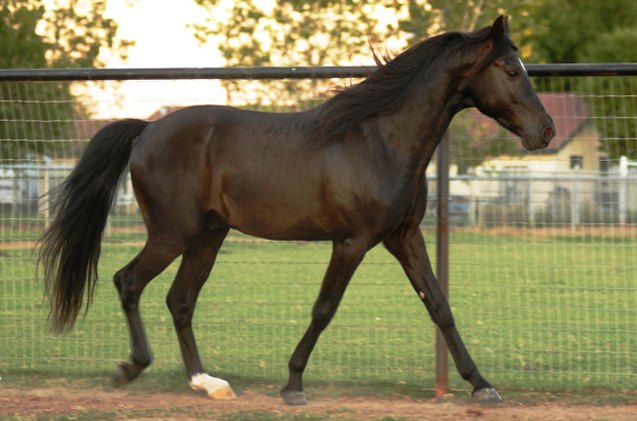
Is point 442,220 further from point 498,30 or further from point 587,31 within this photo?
point 587,31

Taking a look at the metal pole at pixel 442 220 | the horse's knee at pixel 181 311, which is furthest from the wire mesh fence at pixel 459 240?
the horse's knee at pixel 181 311

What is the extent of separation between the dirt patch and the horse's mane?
1564 millimetres

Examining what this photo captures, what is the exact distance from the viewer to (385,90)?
6.29m

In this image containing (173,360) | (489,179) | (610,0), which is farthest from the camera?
(610,0)

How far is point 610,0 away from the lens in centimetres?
4394

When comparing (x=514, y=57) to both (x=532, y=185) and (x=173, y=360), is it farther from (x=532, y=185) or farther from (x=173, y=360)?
(x=173, y=360)

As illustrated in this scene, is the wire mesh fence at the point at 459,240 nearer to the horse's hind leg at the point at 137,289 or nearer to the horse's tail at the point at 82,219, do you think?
the horse's tail at the point at 82,219

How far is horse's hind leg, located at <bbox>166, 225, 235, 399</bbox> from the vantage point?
6.77 metres

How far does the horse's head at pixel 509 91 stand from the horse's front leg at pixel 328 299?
3.52ft

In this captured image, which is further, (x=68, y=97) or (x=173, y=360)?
(x=68, y=97)

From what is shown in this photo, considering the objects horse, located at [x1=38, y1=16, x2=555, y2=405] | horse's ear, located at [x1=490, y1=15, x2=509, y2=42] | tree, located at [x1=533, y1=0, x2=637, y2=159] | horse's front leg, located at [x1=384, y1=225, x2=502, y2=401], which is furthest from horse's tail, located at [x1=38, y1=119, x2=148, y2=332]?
tree, located at [x1=533, y1=0, x2=637, y2=159]

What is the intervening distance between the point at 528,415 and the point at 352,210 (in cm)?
149

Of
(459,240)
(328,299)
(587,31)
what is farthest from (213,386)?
(587,31)

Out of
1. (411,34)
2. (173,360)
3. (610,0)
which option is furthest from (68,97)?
(610,0)
